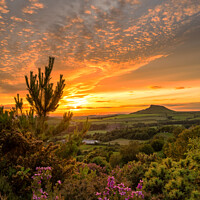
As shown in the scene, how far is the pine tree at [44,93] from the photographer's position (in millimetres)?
8516

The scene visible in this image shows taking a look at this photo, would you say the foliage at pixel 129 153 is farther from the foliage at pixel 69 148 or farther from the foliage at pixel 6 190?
the foliage at pixel 6 190

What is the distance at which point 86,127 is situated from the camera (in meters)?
11.0

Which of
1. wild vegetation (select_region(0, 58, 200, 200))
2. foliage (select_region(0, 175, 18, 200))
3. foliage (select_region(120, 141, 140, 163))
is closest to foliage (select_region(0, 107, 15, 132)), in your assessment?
Result: wild vegetation (select_region(0, 58, 200, 200))

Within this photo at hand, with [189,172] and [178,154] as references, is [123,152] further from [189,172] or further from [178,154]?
[189,172]

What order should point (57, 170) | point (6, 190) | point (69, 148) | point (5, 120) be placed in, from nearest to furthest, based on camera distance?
point (6, 190) → point (57, 170) → point (5, 120) → point (69, 148)

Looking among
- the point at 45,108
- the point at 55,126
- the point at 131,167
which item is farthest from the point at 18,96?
the point at 131,167

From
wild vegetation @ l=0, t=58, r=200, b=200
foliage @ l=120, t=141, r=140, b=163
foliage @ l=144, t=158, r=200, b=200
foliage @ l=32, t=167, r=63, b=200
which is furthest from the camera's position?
foliage @ l=120, t=141, r=140, b=163

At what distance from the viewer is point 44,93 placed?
355 inches

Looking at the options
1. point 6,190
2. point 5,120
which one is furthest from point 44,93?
point 6,190

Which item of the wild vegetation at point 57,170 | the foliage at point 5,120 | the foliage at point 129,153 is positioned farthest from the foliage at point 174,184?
the foliage at point 129,153

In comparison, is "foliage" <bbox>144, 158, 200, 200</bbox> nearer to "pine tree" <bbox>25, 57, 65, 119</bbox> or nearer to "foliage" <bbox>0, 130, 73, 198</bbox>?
"foliage" <bbox>0, 130, 73, 198</bbox>

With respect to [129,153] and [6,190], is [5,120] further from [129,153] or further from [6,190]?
[129,153]

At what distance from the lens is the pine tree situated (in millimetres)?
8516

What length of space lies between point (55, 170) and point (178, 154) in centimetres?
1228
